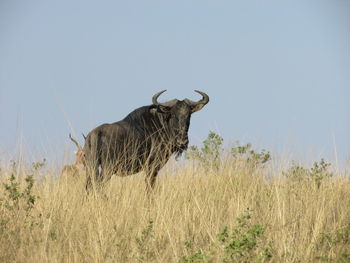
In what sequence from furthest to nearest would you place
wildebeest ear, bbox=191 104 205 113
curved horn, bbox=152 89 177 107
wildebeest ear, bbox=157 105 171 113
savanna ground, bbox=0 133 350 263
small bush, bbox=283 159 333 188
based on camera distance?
wildebeest ear, bbox=191 104 205 113
curved horn, bbox=152 89 177 107
wildebeest ear, bbox=157 105 171 113
small bush, bbox=283 159 333 188
savanna ground, bbox=0 133 350 263

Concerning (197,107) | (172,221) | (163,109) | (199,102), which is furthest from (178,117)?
(172,221)

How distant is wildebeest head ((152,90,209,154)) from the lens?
37.9ft

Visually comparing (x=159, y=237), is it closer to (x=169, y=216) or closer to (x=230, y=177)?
(x=169, y=216)

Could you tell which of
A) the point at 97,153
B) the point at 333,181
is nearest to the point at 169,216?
the point at 333,181

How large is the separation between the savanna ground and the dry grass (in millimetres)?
13

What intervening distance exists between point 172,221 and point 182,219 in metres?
0.12

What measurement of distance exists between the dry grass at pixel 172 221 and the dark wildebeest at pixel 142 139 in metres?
1.49

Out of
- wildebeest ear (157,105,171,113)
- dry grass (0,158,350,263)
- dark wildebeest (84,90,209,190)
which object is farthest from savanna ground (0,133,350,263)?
wildebeest ear (157,105,171,113)

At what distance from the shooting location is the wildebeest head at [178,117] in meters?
11.5

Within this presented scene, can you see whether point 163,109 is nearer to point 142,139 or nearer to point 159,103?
point 159,103

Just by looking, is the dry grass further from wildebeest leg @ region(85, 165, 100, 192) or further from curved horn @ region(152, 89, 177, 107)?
curved horn @ region(152, 89, 177, 107)

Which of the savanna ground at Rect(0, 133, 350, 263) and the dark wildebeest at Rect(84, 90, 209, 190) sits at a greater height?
the dark wildebeest at Rect(84, 90, 209, 190)

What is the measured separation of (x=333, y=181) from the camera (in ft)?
30.6

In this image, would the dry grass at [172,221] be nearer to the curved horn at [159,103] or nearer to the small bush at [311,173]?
the small bush at [311,173]
